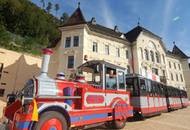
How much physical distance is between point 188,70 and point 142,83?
37.3 m

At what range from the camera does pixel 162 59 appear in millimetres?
32594

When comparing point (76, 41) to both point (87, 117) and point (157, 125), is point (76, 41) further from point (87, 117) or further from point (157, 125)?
point (87, 117)

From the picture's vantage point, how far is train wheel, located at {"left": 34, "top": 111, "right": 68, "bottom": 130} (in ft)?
13.5

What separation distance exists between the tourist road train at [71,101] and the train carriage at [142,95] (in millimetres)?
2308

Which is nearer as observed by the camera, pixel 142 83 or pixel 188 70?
pixel 142 83

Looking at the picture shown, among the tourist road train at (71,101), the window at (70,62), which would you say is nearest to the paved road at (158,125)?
the tourist road train at (71,101)

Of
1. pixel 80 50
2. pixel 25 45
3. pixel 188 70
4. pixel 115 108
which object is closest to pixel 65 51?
pixel 80 50

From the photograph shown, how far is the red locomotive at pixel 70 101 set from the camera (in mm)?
4184

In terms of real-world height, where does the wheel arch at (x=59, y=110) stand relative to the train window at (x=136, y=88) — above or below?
below

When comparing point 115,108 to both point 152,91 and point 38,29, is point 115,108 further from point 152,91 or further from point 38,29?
point 38,29

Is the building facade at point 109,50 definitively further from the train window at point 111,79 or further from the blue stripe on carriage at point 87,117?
the blue stripe on carriage at point 87,117

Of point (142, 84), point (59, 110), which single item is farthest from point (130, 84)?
point (59, 110)

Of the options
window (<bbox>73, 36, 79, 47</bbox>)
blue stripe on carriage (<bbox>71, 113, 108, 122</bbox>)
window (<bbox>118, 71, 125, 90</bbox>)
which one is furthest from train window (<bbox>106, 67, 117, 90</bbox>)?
window (<bbox>73, 36, 79, 47</bbox>)

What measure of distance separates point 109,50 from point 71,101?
1977 cm
